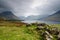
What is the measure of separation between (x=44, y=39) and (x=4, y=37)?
9219 mm

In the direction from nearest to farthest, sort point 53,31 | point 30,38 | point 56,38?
1. point 30,38
2. point 56,38
3. point 53,31

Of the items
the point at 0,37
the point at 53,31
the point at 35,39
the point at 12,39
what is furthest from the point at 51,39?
the point at 0,37

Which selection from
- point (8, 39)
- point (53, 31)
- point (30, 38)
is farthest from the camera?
point (53, 31)

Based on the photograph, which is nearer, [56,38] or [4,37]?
[4,37]

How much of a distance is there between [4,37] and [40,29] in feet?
43.7

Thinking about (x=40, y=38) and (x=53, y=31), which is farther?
(x=53, y=31)

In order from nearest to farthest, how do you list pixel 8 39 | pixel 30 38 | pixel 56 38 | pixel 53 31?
pixel 8 39, pixel 30 38, pixel 56 38, pixel 53 31

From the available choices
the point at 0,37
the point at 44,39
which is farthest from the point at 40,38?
the point at 0,37

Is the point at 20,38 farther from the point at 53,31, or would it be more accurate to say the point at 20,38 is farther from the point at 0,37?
the point at 53,31

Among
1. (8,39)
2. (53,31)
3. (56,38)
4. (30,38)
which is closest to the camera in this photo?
(8,39)

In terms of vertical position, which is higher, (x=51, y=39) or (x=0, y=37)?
(x=0, y=37)

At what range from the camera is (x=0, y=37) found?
92.6 feet

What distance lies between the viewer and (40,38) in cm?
3100

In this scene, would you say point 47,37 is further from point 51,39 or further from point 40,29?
point 40,29
